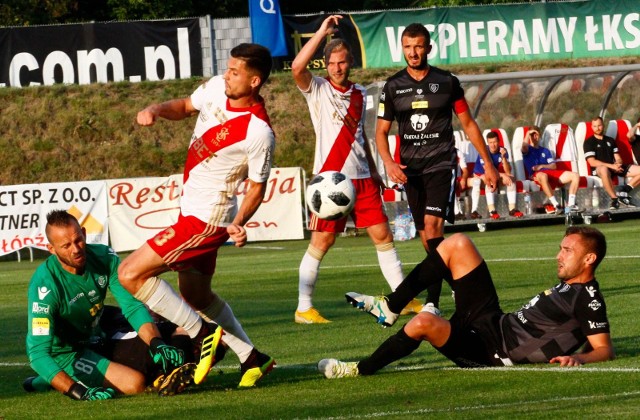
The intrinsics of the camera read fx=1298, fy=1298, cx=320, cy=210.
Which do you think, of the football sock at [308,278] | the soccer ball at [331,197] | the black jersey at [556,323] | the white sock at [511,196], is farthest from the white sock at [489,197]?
the black jersey at [556,323]

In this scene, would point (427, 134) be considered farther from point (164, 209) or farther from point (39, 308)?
point (164, 209)

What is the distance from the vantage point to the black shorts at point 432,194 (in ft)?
37.6

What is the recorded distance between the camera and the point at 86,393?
8.02 metres

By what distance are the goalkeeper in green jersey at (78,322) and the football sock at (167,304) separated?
0.08 metres

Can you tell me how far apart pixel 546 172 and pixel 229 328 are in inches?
671

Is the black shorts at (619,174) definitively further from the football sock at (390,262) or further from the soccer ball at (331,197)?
the soccer ball at (331,197)

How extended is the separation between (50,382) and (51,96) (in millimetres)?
28284

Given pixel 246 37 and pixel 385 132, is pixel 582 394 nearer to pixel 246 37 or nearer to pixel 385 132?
pixel 385 132

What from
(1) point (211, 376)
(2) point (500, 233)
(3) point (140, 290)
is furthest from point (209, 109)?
(2) point (500, 233)

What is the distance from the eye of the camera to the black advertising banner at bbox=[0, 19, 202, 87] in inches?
1283

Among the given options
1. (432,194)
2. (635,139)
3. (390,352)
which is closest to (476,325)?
(390,352)

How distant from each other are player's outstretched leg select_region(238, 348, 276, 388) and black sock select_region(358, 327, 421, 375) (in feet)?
2.02

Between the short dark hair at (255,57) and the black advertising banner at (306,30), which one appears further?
the black advertising banner at (306,30)

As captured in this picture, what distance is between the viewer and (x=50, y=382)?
801cm
